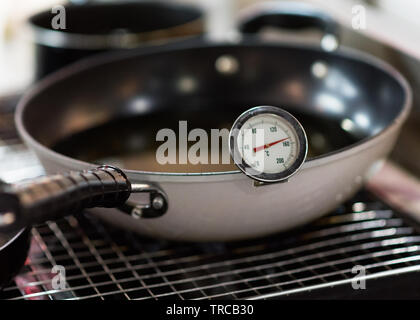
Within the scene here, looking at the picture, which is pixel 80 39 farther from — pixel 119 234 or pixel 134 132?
pixel 119 234

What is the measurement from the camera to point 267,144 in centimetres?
86

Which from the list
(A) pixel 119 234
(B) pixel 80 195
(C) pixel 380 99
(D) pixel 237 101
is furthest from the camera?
(D) pixel 237 101

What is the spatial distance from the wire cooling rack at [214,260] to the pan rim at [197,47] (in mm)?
162

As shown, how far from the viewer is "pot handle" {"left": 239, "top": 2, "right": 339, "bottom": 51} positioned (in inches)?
56.4

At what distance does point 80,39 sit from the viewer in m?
1.40

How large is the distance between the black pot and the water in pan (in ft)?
0.66

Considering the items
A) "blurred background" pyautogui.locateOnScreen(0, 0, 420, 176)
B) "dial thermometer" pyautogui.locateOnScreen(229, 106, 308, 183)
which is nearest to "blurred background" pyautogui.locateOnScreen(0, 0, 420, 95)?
"blurred background" pyautogui.locateOnScreen(0, 0, 420, 176)

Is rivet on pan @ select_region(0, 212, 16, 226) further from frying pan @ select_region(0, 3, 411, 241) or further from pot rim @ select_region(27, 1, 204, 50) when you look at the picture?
pot rim @ select_region(27, 1, 204, 50)

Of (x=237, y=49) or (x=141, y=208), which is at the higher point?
(x=237, y=49)

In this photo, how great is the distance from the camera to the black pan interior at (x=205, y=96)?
121 centimetres

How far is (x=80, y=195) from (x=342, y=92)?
27.8 inches

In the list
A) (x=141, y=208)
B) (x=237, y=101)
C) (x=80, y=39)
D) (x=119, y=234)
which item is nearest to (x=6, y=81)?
(x=80, y=39)
